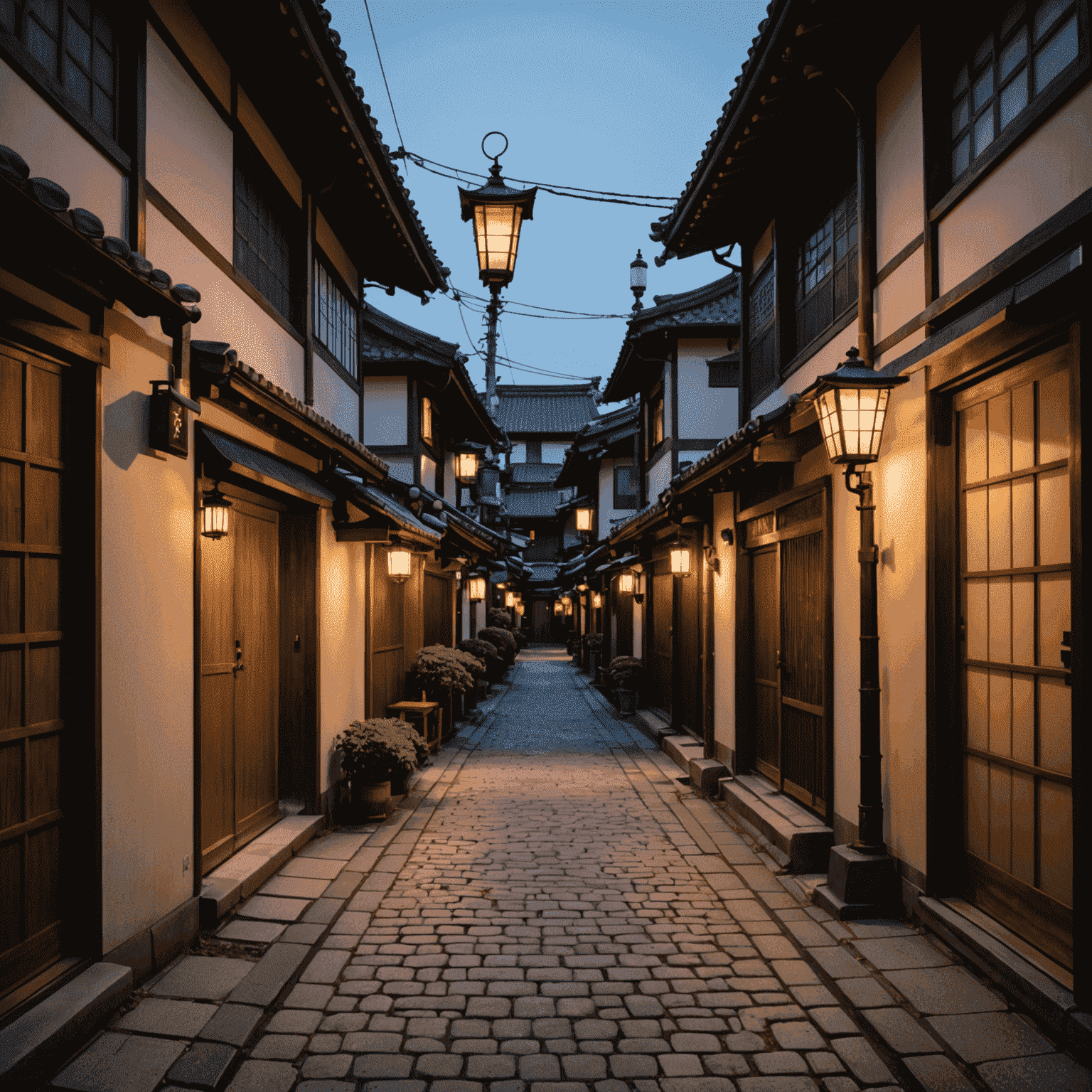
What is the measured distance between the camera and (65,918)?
5051 mm

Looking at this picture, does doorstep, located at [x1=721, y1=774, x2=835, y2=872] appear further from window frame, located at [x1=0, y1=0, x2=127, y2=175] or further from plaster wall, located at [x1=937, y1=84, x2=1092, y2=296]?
window frame, located at [x1=0, y1=0, x2=127, y2=175]

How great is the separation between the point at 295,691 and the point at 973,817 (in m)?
6.91

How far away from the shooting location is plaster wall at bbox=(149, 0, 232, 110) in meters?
6.46

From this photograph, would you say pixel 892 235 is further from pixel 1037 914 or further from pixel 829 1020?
pixel 829 1020

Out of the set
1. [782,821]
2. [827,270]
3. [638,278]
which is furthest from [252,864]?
[638,278]

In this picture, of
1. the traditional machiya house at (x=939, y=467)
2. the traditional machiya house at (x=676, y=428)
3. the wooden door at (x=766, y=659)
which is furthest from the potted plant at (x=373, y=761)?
the traditional machiya house at (x=676, y=428)

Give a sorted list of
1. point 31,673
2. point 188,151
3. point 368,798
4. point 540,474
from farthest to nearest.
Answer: point 540,474
point 368,798
point 188,151
point 31,673

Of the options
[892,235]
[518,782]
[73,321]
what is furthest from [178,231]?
[518,782]

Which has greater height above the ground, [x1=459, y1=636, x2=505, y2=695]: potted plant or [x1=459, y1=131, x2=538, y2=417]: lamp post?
[x1=459, y1=131, x2=538, y2=417]: lamp post

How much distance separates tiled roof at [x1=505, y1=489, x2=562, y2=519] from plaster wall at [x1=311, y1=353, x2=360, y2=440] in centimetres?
4453

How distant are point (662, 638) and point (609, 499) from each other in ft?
38.2

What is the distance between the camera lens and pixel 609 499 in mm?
30094

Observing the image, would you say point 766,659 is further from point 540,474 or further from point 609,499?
point 540,474

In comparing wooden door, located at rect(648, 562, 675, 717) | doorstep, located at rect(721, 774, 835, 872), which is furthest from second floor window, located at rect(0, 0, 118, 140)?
wooden door, located at rect(648, 562, 675, 717)
